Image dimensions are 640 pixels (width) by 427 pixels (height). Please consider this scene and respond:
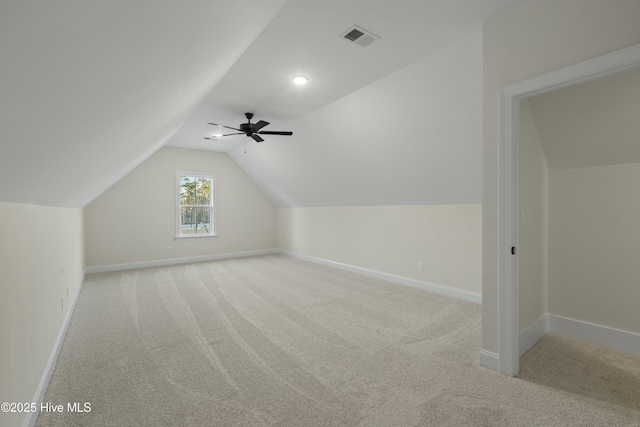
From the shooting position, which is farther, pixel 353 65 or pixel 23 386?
pixel 353 65

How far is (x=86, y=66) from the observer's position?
34.7 inches

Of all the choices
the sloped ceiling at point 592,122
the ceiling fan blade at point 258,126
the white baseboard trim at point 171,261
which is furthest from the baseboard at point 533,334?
the white baseboard trim at point 171,261

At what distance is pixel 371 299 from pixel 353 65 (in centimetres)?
286

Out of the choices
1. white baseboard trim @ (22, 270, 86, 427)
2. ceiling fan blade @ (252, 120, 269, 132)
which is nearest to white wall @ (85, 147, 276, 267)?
white baseboard trim @ (22, 270, 86, 427)

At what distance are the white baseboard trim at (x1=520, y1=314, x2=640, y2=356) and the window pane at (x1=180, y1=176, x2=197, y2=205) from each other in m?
6.65

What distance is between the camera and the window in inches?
262

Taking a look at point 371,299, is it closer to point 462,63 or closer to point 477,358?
point 477,358

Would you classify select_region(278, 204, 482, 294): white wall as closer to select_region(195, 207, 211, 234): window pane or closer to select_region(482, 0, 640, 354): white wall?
select_region(482, 0, 640, 354): white wall

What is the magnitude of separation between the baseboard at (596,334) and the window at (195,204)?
6.52 metres

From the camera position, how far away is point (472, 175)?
3410 mm

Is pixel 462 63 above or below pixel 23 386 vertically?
above

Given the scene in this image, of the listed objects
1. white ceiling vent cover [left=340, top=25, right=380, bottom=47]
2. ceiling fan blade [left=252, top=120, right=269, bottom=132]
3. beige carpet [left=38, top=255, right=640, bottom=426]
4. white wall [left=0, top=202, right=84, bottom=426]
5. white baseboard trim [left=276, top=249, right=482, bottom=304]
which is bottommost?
beige carpet [left=38, top=255, right=640, bottom=426]

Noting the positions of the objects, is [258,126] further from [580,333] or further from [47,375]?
[580,333]

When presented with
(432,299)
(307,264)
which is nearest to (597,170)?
(432,299)
